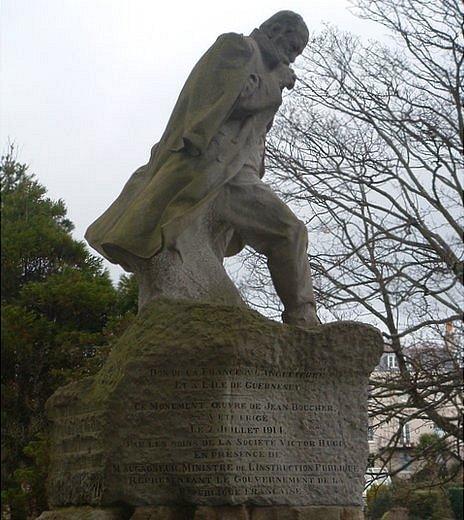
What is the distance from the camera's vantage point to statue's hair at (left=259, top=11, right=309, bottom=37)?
540 centimetres

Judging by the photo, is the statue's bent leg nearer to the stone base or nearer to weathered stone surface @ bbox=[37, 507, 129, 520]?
the stone base

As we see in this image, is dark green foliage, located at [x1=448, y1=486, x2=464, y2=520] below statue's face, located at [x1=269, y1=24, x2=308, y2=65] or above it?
below

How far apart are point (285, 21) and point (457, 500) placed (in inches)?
679

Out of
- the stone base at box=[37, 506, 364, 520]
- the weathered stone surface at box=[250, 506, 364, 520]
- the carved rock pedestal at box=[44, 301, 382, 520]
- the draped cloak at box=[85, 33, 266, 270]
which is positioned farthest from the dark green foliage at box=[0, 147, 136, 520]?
the weathered stone surface at box=[250, 506, 364, 520]

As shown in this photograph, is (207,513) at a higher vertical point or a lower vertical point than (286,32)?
lower

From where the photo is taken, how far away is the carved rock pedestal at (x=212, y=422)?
4355mm

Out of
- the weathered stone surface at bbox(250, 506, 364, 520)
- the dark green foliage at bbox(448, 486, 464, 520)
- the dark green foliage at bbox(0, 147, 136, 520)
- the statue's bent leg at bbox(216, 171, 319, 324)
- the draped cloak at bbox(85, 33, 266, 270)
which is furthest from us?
the dark green foliage at bbox(448, 486, 464, 520)

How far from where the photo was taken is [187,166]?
498cm

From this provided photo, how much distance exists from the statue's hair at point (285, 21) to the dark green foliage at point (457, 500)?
1611 cm

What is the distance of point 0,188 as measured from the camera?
5.07 m

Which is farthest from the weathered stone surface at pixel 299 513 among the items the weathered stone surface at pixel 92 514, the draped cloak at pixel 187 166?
the draped cloak at pixel 187 166

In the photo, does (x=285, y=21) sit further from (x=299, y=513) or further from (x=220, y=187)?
(x=299, y=513)

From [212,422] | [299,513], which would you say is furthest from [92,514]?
[299,513]

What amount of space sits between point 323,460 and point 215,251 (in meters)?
1.36
